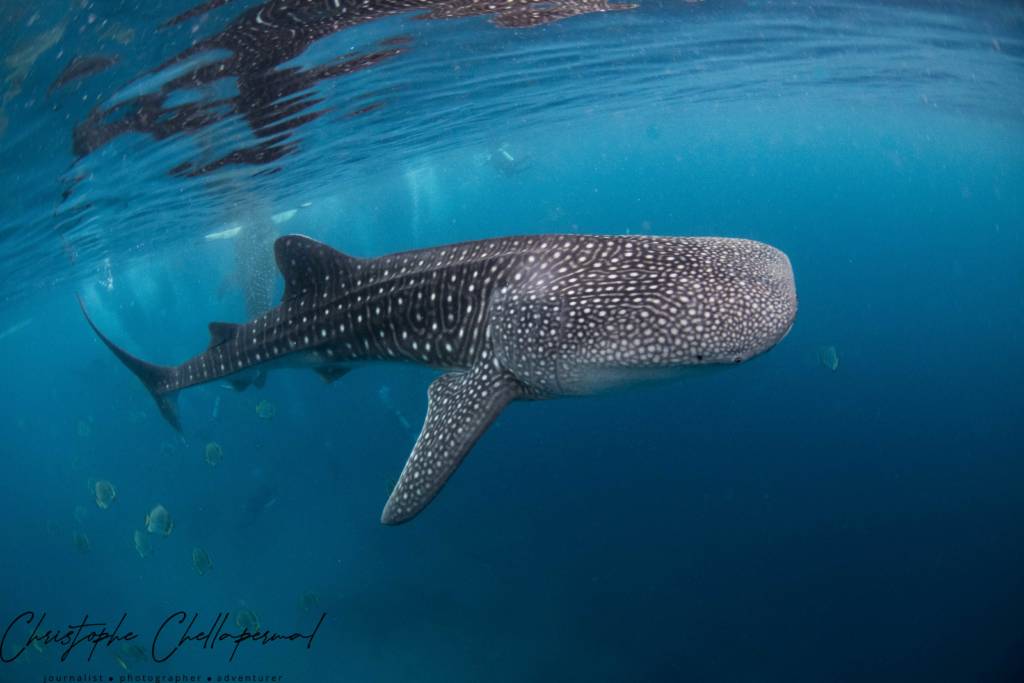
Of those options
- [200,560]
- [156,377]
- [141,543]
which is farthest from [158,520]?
[156,377]

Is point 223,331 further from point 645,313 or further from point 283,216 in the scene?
point 283,216

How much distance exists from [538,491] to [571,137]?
2156 centimetres

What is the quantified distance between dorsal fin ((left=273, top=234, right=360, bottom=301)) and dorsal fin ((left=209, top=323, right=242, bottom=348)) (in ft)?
4.16

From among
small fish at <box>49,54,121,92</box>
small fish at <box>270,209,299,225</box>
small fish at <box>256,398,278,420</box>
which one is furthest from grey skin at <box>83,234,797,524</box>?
small fish at <box>270,209,299,225</box>

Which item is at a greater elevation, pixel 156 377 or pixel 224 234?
pixel 156 377

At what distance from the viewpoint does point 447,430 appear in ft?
14.3

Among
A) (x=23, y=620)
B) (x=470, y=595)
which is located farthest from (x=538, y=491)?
(x=23, y=620)

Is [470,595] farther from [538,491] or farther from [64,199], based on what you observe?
[64,199]

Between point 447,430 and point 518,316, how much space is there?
0.97m

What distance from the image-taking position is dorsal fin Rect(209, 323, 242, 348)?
6832 millimetres

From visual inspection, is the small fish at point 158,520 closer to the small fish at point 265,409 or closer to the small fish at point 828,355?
the small fish at point 265,409

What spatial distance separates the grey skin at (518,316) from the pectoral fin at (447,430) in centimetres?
1

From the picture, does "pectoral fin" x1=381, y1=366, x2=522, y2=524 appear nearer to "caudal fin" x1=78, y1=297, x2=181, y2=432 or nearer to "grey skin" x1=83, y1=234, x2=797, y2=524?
"grey skin" x1=83, y1=234, x2=797, y2=524

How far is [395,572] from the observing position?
47.7ft
